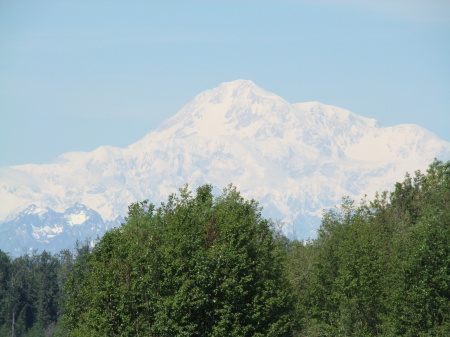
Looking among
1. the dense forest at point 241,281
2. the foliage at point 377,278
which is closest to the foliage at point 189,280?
the dense forest at point 241,281

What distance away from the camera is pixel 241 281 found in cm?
6350

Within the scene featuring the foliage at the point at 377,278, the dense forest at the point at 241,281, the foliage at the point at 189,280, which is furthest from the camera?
the foliage at the point at 377,278

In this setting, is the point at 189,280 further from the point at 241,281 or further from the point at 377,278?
the point at 377,278

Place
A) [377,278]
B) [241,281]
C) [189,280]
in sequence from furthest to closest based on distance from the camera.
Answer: [377,278], [241,281], [189,280]

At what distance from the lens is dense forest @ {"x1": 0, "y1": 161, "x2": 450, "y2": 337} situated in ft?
204

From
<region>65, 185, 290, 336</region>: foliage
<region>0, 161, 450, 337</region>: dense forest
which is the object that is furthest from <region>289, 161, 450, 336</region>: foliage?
<region>65, 185, 290, 336</region>: foliage

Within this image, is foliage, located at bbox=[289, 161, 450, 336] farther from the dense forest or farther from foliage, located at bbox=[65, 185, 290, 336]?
foliage, located at bbox=[65, 185, 290, 336]

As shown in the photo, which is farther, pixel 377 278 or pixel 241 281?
pixel 377 278

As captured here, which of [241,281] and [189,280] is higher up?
[189,280]

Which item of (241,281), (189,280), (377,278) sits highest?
(189,280)

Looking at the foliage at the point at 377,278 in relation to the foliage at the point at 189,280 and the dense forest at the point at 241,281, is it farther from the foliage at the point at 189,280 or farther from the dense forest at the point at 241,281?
the foliage at the point at 189,280

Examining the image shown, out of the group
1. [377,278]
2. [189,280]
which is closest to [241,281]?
[189,280]

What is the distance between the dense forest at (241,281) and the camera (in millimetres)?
62312

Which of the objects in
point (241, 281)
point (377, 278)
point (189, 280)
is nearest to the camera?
point (189, 280)
